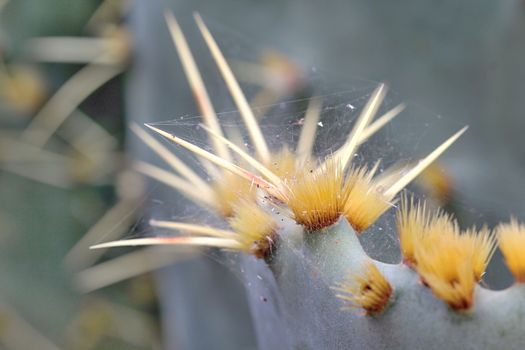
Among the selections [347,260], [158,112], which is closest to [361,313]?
[347,260]

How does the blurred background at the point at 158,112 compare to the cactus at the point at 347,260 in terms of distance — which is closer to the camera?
the cactus at the point at 347,260

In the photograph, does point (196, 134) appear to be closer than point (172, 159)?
Yes

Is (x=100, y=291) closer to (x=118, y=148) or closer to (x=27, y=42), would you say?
(x=118, y=148)

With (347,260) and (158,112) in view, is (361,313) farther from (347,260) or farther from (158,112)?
(158,112)

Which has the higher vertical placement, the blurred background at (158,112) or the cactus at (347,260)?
the blurred background at (158,112)

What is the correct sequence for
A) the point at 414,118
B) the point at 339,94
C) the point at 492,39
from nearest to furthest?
the point at 339,94, the point at 414,118, the point at 492,39

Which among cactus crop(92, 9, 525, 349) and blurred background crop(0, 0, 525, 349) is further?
blurred background crop(0, 0, 525, 349)

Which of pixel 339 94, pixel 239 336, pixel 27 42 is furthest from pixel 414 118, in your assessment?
pixel 27 42
